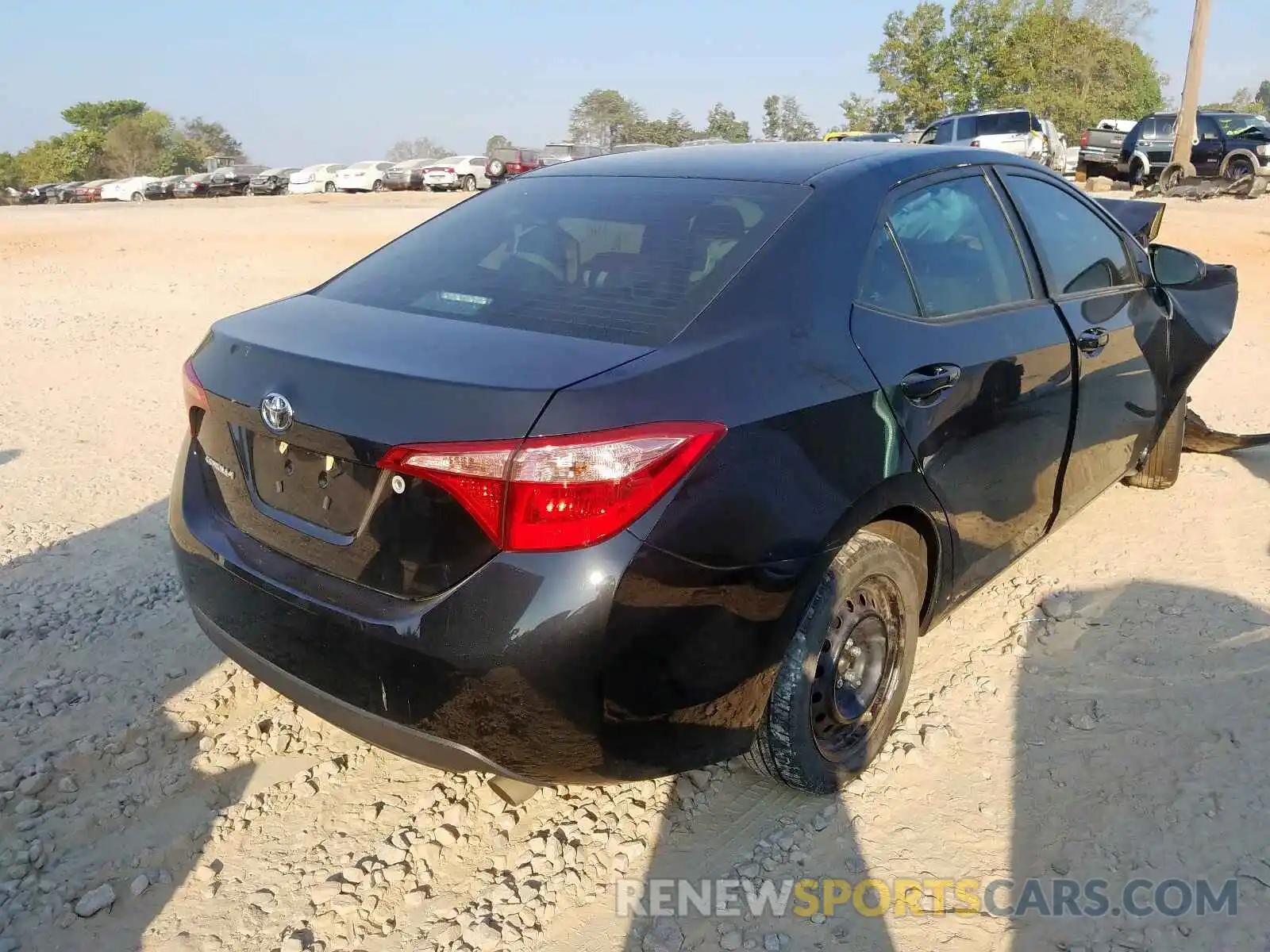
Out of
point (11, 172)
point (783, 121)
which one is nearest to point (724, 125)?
point (783, 121)

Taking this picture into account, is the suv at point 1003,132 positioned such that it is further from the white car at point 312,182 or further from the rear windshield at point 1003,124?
the white car at point 312,182

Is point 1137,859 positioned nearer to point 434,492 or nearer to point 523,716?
point 523,716

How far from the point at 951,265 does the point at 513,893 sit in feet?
7.12

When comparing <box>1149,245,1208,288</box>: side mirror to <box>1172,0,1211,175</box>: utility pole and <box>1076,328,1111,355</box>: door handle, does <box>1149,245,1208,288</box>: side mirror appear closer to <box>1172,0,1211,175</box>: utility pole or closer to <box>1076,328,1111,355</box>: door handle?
<box>1076,328,1111,355</box>: door handle

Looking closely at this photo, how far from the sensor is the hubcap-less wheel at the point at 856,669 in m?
2.59

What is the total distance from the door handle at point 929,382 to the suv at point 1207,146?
73.0 feet

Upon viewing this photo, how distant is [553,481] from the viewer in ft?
6.26

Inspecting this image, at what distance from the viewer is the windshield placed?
2209 cm

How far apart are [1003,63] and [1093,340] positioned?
52516 millimetres

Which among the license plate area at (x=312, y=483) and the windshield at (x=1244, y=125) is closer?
the license plate area at (x=312, y=483)

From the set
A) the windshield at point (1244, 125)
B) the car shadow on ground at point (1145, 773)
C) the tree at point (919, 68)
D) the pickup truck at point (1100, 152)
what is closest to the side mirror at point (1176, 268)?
the car shadow on ground at point (1145, 773)

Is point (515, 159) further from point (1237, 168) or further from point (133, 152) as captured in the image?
point (133, 152)

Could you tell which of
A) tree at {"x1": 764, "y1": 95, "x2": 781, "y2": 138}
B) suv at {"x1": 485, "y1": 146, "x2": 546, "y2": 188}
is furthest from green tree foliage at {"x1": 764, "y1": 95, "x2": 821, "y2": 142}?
suv at {"x1": 485, "y1": 146, "x2": 546, "y2": 188}

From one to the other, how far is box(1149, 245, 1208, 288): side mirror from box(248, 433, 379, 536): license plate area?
3552 mm
